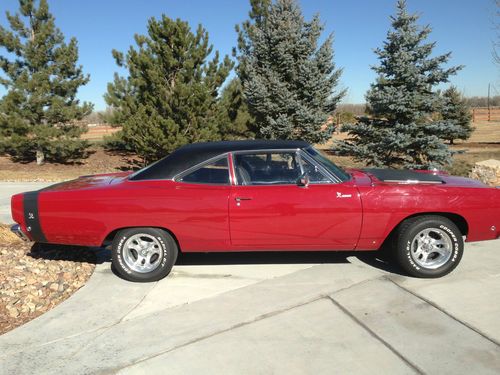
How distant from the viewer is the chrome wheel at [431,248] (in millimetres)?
4243

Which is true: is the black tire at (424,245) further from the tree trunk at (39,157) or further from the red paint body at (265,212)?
the tree trunk at (39,157)

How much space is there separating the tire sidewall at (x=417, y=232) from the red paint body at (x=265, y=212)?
0.14m

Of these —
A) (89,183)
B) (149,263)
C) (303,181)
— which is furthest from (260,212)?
(89,183)

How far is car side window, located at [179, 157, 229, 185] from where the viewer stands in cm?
433

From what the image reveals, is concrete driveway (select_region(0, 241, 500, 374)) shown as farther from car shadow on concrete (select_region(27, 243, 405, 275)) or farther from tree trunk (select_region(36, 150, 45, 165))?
tree trunk (select_region(36, 150, 45, 165))

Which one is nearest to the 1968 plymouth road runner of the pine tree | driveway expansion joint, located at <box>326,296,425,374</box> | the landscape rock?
driveway expansion joint, located at <box>326,296,425,374</box>

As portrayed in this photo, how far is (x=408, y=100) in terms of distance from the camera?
10.3 meters

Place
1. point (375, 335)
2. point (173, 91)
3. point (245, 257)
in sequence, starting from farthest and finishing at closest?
point (173, 91) → point (245, 257) → point (375, 335)

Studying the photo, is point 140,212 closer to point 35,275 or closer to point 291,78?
point 35,275

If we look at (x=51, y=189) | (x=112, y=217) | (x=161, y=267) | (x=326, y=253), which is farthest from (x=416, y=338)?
(x=51, y=189)

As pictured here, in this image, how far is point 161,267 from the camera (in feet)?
Result: 14.2

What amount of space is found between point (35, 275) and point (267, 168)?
9.03ft

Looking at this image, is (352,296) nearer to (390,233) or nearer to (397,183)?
(390,233)

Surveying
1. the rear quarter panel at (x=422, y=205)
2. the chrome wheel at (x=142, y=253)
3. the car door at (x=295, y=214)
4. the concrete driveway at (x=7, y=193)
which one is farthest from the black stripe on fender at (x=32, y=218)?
the rear quarter panel at (x=422, y=205)
